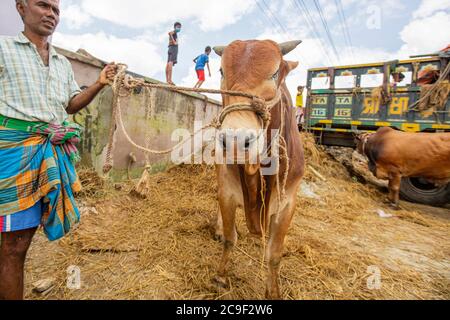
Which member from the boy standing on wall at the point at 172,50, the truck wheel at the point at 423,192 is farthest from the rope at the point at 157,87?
the truck wheel at the point at 423,192

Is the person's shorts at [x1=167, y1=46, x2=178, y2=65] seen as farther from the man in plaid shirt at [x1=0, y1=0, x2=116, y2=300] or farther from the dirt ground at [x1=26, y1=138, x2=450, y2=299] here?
the man in plaid shirt at [x1=0, y1=0, x2=116, y2=300]

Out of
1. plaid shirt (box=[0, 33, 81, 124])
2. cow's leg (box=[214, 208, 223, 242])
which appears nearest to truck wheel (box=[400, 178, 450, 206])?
cow's leg (box=[214, 208, 223, 242])

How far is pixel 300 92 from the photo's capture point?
10.3 metres

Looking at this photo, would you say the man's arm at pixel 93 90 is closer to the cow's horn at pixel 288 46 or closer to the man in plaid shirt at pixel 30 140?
the man in plaid shirt at pixel 30 140

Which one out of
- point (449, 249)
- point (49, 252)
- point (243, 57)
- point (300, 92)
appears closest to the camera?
point (243, 57)

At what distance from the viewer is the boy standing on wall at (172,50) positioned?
7500mm

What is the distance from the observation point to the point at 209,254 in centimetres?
287

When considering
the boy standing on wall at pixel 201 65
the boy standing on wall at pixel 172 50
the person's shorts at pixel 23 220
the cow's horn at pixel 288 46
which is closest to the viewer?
the person's shorts at pixel 23 220

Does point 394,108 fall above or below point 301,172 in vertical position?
above

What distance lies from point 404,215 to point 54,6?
6.34 metres

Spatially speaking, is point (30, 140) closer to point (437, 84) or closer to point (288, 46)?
point (288, 46)

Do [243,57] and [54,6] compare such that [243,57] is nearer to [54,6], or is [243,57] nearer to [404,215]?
[54,6]
